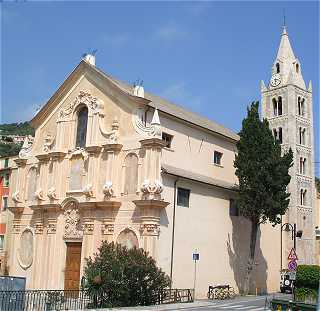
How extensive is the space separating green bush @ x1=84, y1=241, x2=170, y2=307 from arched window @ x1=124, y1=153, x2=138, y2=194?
626 centimetres

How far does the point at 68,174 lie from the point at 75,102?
5813 mm

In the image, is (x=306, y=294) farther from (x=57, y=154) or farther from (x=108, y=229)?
(x=57, y=154)

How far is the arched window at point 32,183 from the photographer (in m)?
41.1

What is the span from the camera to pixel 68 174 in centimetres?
3806

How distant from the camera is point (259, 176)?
3588 cm

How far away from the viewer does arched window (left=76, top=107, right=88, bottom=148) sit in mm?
38156

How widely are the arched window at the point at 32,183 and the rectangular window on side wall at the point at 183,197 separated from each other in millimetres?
13689

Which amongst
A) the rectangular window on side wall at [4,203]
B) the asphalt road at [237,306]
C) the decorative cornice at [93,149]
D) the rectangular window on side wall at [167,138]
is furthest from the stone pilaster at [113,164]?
the rectangular window on side wall at [4,203]

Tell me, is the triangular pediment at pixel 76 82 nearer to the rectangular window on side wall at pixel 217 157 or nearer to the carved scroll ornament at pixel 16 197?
the carved scroll ornament at pixel 16 197

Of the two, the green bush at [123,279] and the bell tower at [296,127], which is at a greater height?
the bell tower at [296,127]

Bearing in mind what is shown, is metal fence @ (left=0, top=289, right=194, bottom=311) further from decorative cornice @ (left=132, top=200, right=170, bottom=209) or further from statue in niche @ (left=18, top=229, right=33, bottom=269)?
statue in niche @ (left=18, top=229, right=33, bottom=269)

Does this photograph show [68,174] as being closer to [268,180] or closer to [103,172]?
[103,172]

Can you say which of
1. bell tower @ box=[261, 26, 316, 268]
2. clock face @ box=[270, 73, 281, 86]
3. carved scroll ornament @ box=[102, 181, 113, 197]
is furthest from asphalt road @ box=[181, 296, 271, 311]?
clock face @ box=[270, 73, 281, 86]

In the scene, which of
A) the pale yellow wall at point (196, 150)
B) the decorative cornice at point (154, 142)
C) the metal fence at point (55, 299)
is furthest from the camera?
the pale yellow wall at point (196, 150)
